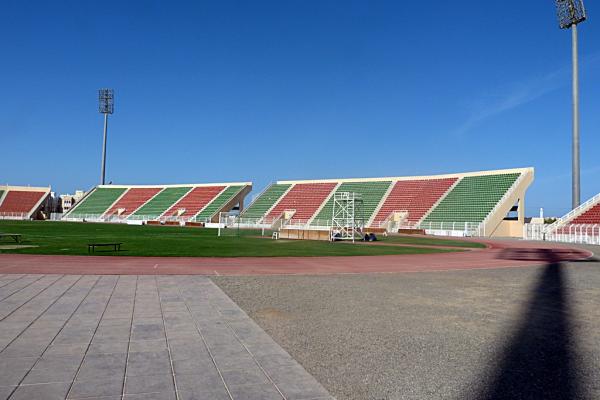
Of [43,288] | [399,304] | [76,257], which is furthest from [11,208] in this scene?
[399,304]

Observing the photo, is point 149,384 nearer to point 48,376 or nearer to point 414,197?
point 48,376

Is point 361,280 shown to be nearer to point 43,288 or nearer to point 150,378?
point 43,288

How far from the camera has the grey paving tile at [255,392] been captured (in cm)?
411

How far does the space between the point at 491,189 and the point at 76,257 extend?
48.6 metres

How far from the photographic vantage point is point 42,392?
4.11 m

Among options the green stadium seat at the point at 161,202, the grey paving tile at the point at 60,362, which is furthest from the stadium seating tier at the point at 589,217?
the green stadium seat at the point at 161,202

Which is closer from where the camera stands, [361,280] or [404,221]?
[361,280]

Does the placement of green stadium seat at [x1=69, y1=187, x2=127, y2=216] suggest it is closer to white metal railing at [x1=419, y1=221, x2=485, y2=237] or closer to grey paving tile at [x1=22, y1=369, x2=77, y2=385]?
white metal railing at [x1=419, y1=221, x2=485, y2=237]

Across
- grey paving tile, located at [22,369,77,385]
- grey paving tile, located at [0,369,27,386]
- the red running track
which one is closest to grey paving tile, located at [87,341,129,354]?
grey paving tile, located at [22,369,77,385]

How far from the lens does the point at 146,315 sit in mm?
7508

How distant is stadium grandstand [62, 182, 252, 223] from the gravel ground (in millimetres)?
60774

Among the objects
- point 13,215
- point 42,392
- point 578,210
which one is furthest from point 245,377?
point 13,215

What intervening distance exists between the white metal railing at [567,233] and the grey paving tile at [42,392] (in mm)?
42635

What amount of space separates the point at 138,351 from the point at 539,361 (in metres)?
4.91
